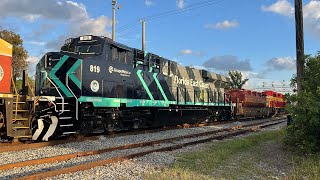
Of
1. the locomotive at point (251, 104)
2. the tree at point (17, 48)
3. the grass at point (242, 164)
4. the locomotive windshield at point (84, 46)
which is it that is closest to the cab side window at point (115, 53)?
the locomotive windshield at point (84, 46)

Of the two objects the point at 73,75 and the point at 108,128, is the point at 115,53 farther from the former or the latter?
the point at 108,128

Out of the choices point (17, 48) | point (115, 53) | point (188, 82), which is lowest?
point (188, 82)

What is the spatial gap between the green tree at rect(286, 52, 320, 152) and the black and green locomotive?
6.94 metres

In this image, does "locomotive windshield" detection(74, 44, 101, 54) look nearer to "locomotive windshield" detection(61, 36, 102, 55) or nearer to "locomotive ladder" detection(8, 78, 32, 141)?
"locomotive windshield" detection(61, 36, 102, 55)

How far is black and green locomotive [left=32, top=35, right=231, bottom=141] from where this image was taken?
40.6 feet

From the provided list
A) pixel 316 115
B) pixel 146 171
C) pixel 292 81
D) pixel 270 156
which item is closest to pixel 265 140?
pixel 292 81

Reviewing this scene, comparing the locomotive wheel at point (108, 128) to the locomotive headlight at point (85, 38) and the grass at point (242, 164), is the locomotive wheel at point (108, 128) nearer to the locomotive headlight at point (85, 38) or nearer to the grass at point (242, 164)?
the locomotive headlight at point (85, 38)

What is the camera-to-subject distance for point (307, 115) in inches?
379

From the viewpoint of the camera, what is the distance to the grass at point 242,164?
7.43 metres

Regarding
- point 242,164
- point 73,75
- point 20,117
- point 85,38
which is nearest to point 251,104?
point 85,38

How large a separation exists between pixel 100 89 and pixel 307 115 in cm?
759

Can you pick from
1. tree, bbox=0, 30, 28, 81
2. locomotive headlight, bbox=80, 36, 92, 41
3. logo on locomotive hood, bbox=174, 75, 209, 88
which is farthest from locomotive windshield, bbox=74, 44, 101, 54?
tree, bbox=0, 30, 28, 81

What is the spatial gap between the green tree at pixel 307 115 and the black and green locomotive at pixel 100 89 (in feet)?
22.8

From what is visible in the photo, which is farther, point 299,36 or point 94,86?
point 94,86
